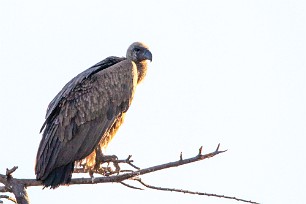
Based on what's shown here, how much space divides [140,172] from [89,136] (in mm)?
2054

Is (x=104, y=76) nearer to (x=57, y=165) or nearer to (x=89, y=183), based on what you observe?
(x=57, y=165)

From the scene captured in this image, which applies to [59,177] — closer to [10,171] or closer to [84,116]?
[84,116]

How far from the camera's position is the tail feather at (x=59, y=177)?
25.9ft

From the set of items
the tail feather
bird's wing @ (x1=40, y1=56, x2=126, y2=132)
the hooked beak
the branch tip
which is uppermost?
the hooked beak

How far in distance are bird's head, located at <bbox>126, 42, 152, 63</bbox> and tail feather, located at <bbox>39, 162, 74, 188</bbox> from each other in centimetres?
231

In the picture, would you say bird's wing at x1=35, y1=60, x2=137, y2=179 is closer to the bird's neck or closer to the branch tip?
the bird's neck

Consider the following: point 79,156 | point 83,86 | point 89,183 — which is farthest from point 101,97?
point 89,183

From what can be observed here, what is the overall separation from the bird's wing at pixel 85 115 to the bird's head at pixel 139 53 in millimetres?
388

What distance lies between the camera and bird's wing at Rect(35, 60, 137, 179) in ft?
27.6

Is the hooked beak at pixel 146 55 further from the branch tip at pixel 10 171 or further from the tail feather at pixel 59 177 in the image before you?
the branch tip at pixel 10 171

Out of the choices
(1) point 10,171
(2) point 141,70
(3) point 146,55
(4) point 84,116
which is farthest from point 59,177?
(3) point 146,55

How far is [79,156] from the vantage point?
8516 millimetres

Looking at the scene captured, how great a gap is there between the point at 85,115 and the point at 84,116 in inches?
1.1

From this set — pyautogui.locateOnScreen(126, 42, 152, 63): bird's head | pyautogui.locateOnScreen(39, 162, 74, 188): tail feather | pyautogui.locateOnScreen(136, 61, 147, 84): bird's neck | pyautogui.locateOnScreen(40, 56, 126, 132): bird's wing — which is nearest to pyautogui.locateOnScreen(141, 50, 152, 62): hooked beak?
pyautogui.locateOnScreen(126, 42, 152, 63): bird's head
